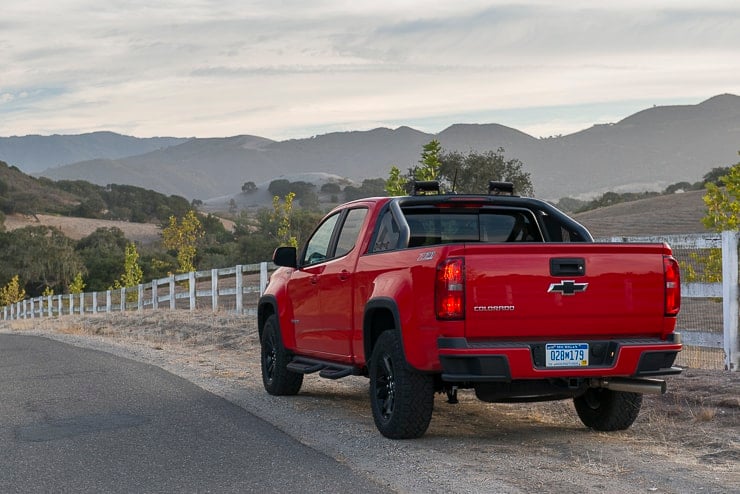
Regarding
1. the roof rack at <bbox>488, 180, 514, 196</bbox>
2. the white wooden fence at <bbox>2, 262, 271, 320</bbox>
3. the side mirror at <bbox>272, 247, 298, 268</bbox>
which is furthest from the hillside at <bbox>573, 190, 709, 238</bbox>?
the roof rack at <bbox>488, 180, 514, 196</bbox>

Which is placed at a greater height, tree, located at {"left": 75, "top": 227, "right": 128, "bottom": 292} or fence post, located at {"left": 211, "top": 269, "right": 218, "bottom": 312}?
fence post, located at {"left": 211, "top": 269, "right": 218, "bottom": 312}

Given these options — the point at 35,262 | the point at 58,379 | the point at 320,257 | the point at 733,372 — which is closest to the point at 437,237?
the point at 320,257

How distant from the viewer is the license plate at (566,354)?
782 centimetres

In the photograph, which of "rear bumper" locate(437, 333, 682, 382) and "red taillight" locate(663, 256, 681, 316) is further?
"red taillight" locate(663, 256, 681, 316)

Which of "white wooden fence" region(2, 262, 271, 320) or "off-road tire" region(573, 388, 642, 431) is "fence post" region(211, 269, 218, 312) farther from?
"off-road tire" region(573, 388, 642, 431)

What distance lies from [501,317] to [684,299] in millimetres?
11814

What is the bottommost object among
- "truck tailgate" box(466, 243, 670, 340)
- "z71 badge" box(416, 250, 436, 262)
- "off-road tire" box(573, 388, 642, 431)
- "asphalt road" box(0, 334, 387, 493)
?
"asphalt road" box(0, 334, 387, 493)

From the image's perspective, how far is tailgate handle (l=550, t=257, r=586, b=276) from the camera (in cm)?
776

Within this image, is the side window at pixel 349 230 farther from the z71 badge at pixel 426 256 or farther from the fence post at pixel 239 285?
the fence post at pixel 239 285

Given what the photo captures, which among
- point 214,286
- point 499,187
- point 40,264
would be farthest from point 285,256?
point 40,264

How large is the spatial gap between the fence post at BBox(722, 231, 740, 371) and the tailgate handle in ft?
15.2

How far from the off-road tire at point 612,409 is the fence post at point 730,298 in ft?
10.4

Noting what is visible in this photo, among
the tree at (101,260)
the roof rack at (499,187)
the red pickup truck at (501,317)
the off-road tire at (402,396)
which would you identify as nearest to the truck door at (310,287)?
the red pickup truck at (501,317)

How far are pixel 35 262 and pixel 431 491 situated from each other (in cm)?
8089
